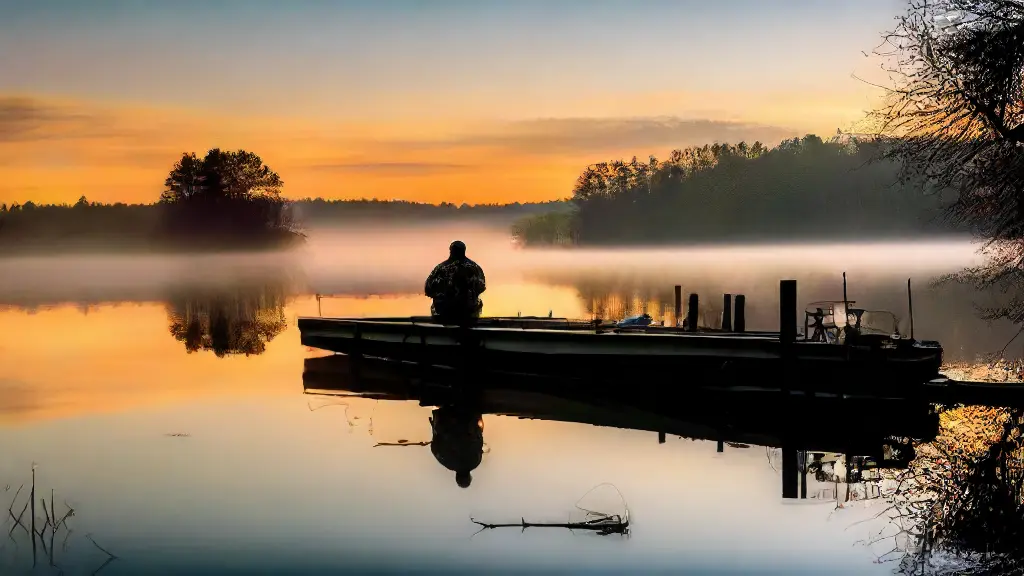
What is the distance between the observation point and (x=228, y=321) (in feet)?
187

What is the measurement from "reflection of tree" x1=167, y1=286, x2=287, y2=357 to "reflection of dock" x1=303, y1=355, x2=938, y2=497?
40.3 ft

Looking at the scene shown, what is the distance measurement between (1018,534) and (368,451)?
1199 centimetres

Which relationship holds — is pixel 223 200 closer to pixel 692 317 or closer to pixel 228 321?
pixel 228 321

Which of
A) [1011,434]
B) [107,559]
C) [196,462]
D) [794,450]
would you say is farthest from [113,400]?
[1011,434]

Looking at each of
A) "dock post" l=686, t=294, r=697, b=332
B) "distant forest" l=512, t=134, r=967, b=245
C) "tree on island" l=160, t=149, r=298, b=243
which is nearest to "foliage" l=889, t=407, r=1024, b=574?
"dock post" l=686, t=294, r=697, b=332

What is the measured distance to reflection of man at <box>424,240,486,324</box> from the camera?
101ft

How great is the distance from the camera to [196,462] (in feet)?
66.1

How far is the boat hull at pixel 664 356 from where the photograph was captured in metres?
23.9

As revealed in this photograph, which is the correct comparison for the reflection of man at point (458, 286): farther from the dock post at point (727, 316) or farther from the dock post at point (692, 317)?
the dock post at point (727, 316)

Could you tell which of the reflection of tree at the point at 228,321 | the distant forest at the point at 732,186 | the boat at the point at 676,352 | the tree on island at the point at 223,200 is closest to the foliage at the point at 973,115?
the boat at the point at 676,352

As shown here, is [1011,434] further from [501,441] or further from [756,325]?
[756,325]

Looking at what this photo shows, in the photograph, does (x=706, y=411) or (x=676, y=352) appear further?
(x=676, y=352)

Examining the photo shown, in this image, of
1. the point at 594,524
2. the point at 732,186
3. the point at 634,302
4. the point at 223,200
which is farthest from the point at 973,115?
the point at 732,186

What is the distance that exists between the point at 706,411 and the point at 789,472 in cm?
658
